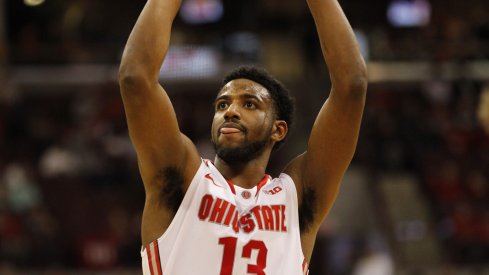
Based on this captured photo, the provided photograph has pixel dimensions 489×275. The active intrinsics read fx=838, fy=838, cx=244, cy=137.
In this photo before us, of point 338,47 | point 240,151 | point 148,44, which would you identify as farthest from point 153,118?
point 338,47

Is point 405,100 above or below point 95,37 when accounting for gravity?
below

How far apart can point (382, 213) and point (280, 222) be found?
13.6 meters

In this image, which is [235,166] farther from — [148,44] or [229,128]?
[148,44]

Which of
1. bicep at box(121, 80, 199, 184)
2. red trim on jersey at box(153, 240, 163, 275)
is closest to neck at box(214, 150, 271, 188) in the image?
bicep at box(121, 80, 199, 184)

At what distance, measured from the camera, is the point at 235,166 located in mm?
4816

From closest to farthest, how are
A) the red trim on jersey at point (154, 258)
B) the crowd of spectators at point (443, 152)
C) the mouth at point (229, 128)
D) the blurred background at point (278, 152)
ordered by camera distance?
the red trim on jersey at point (154, 258) < the mouth at point (229, 128) < the blurred background at point (278, 152) < the crowd of spectators at point (443, 152)

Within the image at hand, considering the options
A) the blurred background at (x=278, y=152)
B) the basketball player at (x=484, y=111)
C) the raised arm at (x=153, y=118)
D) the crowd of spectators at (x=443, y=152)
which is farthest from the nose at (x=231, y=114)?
the basketball player at (x=484, y=111)

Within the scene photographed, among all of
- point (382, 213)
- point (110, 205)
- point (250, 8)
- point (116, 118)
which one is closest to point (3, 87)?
point (116, 118)

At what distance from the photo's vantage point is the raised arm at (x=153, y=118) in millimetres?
4270

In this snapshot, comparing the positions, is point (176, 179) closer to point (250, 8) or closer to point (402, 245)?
point (402, 245)

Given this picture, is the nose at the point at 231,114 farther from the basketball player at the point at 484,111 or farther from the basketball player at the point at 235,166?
the basketball player at the point at 484,111

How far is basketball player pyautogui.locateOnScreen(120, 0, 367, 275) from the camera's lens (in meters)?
4.32

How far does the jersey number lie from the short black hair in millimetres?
873

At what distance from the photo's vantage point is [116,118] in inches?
757
